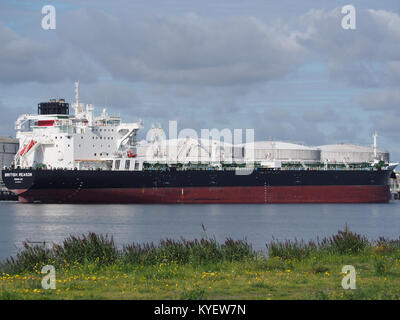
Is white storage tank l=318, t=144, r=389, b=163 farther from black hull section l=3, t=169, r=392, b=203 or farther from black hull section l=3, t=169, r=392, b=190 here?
black hull section l=3, t=169, r=392, b=190

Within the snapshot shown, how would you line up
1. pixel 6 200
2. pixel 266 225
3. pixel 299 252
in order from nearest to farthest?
pixel 299 252 < pixel 266 225 < pixel 6 200

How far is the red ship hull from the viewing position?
5328 cm

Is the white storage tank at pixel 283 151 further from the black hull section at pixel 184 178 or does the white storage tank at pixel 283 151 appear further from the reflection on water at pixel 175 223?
the reflection on water at pixel 175 223

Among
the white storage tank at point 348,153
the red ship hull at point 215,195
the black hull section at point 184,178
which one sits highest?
the white storage tank at point 348,153

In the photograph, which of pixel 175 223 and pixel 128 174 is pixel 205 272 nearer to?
pixel 175 223

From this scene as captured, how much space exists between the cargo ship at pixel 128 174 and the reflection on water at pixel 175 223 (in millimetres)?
2203

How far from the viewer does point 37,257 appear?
15156 millimetres

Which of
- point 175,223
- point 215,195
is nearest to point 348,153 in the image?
point 215,195

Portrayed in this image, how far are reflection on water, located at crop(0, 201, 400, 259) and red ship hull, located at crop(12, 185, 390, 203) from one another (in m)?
1.86

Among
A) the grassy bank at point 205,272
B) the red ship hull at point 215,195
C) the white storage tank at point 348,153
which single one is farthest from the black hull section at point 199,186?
the white storage tank at point 348,153

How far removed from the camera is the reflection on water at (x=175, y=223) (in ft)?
98.9
